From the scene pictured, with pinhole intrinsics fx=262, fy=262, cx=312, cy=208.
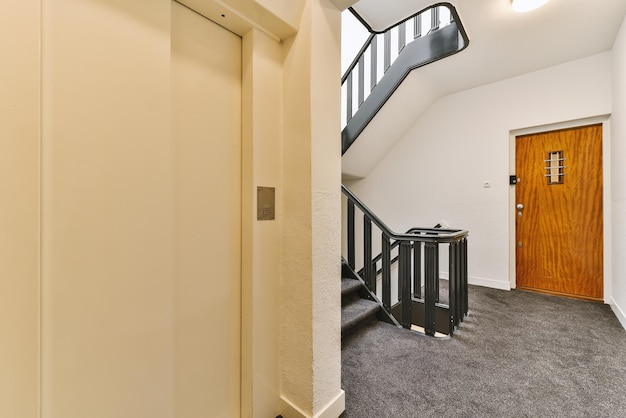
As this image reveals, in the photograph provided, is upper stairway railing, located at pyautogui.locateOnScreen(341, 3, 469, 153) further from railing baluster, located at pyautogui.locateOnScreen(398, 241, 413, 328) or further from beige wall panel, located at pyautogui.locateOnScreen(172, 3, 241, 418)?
beige wall panel, located at pyautogui.locateOnScreen(172, 3, 241, 418)

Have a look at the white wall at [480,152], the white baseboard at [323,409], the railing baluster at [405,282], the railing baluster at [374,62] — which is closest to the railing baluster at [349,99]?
the railing baluster at [374,62]

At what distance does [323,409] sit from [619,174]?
3.26m

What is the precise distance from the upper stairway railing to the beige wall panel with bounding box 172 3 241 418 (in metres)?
2.23

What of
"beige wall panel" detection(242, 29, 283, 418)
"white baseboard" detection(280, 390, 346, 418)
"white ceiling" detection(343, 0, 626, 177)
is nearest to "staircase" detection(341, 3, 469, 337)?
"white ceiling" detection(343, 0, 626, 177)

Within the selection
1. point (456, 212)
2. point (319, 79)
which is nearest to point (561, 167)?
point (456, 212)

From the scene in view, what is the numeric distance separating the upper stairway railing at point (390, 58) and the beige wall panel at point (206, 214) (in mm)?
2231

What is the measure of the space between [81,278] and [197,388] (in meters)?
0.66

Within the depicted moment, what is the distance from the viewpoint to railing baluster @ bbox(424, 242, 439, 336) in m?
2.08

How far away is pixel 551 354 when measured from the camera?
1.81 metres

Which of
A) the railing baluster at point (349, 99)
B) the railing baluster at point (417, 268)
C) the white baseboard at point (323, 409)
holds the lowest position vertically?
the white baseboard at point (323, 409)

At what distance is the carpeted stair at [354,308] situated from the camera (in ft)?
6.72

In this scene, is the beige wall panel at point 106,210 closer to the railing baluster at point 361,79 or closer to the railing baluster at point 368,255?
the railing baluster at point 368,255

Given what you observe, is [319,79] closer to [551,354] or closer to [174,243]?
[174,243]

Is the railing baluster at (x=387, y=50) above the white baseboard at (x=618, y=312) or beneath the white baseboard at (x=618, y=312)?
above
